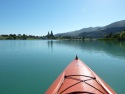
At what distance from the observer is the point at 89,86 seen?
23.2 ft

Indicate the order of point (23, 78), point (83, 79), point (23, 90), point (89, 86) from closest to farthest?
1. point (89, 86)
2. point (83, 79)
3. point (23, 90)
4. point (23, 78)

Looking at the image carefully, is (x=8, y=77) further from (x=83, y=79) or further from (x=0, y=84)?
(x=83, y=79)

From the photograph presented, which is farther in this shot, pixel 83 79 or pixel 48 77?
pixel 48 77

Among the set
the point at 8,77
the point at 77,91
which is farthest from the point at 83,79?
the point at 8,77

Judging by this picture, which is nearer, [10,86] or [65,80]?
[65,80]

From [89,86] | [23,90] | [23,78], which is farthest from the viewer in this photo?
[23,78]

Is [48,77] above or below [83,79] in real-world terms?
below

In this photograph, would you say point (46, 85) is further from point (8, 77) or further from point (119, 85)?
point (119, 85)

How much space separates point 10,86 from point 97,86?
8.66m

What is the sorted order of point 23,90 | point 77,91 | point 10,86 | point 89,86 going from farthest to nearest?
point 10,86 → point 23,90 → point 89,86 → point 77,91

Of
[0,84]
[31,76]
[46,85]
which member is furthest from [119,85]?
[0,84]

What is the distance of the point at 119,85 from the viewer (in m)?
13.1

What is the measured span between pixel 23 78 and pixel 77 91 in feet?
33.1

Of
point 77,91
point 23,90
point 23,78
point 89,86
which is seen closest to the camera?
point 77,91
